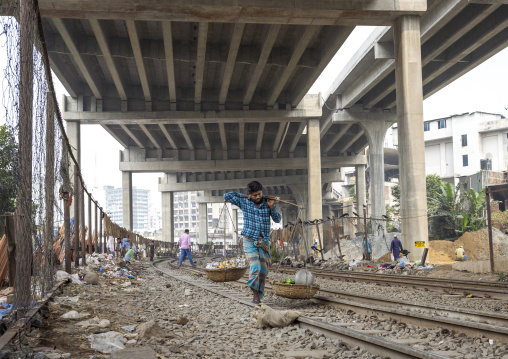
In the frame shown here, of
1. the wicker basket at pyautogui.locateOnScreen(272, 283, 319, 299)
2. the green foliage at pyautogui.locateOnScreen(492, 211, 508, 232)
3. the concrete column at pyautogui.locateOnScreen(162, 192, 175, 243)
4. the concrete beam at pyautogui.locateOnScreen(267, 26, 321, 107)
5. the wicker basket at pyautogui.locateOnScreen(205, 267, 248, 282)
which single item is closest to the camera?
the wicker basket at pyautogui.locateOnScreen(272, 283, 319, 299)

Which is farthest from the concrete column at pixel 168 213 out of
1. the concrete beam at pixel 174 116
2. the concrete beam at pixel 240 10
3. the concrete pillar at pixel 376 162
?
the concrete beam at pixel 240 10

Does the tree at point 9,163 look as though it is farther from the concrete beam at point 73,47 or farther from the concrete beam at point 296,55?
the concrete beam at point 296,55

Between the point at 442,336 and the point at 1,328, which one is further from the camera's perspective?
the point at 442,336

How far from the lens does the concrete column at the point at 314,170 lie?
35594 mm

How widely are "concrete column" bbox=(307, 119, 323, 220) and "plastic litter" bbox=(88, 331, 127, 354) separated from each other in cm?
3065

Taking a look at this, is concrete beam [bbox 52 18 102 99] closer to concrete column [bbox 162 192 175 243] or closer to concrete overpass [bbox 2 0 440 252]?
concrete overpass [bbox 2 0 440 252]

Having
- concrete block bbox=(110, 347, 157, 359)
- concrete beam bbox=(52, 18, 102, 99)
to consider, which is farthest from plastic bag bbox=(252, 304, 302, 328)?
concrete beam bbox=(52, 18, 102, 99)

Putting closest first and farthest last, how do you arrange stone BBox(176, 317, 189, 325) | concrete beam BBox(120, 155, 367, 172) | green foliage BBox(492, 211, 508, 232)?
stone BBox(176, 317, 189, 325), green foliage BBox(492, 211, 508, 232), concrete beam BBox(120, 155, 367, 172)

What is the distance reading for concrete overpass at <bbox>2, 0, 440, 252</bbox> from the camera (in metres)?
20.5

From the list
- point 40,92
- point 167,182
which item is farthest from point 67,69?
point 167,182

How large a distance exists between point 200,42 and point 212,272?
16.1 metres

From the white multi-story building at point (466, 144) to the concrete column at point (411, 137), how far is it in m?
40.4

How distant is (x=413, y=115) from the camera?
20.8 meters

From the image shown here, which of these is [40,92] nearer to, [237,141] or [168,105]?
[168,105]
